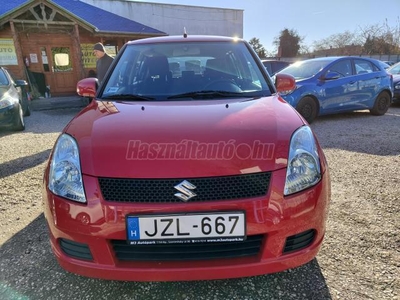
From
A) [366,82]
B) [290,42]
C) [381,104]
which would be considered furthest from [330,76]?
[290,42]

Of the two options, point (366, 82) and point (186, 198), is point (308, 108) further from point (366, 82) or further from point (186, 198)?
point (186, 198)

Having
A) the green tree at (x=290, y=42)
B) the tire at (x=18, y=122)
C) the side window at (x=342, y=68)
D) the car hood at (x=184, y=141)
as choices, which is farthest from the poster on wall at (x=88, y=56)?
the green tree at (x=290, y=42)

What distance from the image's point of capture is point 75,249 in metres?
1.53

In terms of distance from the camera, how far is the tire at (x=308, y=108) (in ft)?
20.7

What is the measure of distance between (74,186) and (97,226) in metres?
0.24

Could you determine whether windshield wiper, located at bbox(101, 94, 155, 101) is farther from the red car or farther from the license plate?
the license plate

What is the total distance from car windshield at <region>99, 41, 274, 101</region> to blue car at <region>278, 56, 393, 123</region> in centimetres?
374

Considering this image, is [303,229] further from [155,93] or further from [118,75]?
[118,75]

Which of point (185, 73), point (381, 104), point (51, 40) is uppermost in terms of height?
point (51, 40)

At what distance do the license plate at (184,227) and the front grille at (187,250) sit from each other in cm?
5

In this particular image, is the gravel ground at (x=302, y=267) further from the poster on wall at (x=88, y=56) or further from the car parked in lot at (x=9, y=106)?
the poster on wall at (x=88, y=56)

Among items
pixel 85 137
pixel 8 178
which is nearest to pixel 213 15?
pixel 8 178

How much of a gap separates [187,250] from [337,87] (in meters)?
6.24

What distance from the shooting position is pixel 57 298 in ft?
5.63
